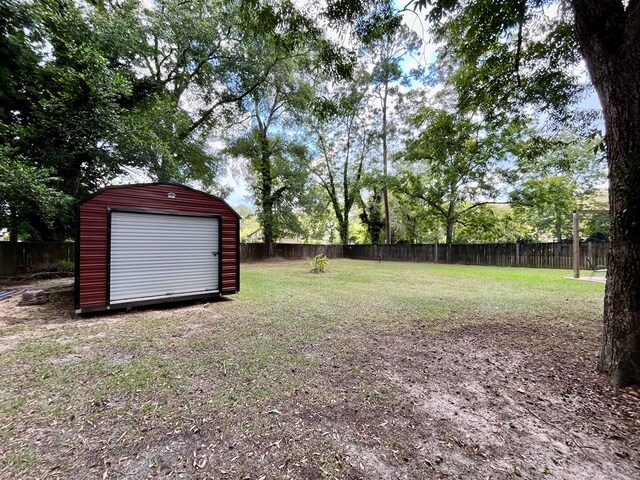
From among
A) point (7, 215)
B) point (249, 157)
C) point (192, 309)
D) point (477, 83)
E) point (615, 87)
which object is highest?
point (249, 157)

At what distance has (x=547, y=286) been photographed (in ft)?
23.3

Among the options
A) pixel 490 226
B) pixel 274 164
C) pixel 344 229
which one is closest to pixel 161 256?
pixel 274 164

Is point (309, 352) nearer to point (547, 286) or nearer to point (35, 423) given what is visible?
point (35, 423)

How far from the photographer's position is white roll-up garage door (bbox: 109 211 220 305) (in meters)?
4.66

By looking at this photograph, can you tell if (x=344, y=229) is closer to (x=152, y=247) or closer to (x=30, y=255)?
(x=30, y=255)

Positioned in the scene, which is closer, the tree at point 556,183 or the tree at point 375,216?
the tree at point 556,183

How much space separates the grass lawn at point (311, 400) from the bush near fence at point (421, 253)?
13.5 feet

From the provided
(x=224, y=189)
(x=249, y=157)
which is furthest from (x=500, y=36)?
(x=224, y=189)

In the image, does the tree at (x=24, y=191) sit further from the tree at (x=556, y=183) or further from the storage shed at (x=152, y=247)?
the tree at (x=556, y=183)

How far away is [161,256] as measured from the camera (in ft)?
16.6

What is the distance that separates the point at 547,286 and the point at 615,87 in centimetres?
658

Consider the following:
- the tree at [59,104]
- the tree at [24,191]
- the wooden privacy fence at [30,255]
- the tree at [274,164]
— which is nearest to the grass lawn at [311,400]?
the tree at [24,191]

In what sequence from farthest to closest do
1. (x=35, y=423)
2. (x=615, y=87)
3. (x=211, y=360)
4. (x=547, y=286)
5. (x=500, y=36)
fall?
(x=547, y=286) < (x=500, y=36) < (x=211, y=360) < (x=615, y=87) < (x=35, y=423)

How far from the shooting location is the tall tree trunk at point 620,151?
208 centimetres
